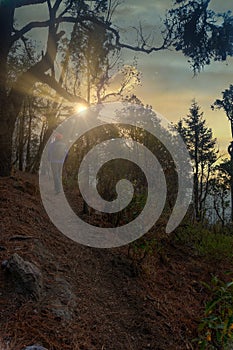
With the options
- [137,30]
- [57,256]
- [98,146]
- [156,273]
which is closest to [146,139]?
[98,146]

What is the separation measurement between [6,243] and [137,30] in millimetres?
6877

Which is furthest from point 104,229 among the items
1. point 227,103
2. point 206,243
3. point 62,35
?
point 227,103

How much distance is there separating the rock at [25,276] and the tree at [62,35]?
387 cm

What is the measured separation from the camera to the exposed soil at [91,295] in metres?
2.91

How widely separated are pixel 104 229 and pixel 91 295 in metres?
2.06

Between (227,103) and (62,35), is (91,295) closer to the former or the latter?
(62,35)

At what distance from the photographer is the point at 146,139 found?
10352 millimetres

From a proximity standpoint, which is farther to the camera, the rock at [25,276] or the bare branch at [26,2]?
the bare branch at [26,2]

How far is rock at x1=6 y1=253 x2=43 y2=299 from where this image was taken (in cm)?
Result: 315

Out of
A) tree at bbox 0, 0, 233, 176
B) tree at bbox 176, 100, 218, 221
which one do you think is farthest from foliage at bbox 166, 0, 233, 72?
tree at bbox 176, 100, 218, 221

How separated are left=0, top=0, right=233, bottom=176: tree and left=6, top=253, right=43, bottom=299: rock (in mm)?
3867

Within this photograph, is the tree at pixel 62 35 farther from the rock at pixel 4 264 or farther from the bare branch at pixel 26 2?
the rock at pixel 4 264

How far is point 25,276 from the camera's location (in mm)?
3219

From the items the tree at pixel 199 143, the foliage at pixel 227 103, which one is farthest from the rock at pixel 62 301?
the foliage at pixel 227 103
